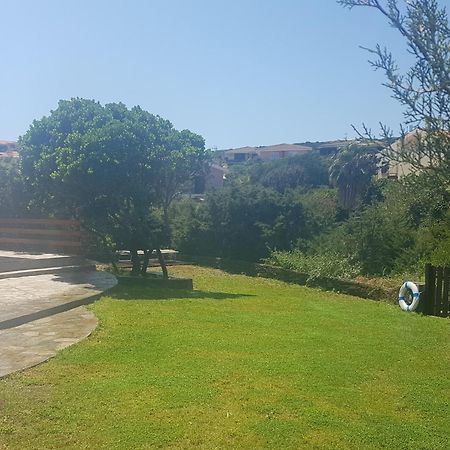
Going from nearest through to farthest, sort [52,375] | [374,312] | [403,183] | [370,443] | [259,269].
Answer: [403,183], [370,443], [52,375], [374,312], [259,269]

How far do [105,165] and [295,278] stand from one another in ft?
35.9

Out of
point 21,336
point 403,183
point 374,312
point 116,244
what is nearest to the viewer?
point 403,183

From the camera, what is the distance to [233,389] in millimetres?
5793

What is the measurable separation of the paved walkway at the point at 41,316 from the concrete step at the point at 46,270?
0.27m

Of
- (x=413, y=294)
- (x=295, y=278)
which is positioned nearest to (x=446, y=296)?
(x=413, y=294)

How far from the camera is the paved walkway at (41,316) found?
735cm

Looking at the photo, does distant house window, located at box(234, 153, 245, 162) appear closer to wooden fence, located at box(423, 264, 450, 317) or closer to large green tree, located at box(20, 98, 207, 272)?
large green tree, located at box(20, 98, 207, 272)

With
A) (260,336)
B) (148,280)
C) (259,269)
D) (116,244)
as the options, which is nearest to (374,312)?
(260,336)

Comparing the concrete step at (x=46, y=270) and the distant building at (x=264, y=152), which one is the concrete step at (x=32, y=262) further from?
the distant building at (x=264, y=152)

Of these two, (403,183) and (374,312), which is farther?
(374,312)

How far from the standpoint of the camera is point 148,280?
16641mm

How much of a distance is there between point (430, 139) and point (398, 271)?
56.8ft

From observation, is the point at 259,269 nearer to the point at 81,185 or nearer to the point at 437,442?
the point at 81,185

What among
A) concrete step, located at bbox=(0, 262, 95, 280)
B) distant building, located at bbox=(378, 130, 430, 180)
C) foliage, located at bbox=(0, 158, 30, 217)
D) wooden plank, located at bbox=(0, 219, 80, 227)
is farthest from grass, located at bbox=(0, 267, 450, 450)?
foliage, located at bbox=(0, 158, 30, 217)
